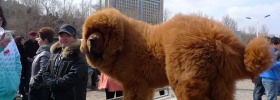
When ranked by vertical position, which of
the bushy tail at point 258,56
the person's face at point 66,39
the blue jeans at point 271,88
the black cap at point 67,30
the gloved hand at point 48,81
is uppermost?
the black cap at point 67,30

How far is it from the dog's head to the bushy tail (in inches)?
38.7

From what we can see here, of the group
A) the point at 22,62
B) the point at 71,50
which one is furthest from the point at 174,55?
the point at 22,62

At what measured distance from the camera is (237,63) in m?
2.46

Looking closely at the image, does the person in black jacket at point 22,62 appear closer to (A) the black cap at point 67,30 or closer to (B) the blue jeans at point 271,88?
(A) the black cap at point 67,30

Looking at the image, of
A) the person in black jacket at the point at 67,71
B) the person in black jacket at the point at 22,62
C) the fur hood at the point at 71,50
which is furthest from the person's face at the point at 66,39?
the person in black jacket at the point at 22,62

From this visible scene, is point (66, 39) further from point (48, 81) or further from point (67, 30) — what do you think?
point (48, 81)

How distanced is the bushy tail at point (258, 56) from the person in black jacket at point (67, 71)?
1.87m

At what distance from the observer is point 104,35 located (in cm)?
267

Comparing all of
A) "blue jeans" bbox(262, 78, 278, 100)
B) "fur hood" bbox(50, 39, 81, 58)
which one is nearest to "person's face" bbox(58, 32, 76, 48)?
"fur hood" bbox(50, 39, 81, 58)

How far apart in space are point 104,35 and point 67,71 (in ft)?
3.83

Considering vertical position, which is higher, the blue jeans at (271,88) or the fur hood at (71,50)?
the fur hood at (71,50)

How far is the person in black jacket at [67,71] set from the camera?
3.57 m

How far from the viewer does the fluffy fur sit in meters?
2.42

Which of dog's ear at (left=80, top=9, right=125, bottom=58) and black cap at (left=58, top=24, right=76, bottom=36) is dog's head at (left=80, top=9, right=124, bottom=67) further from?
black cap at (left=58, top=24, right=76, bottom=36)
